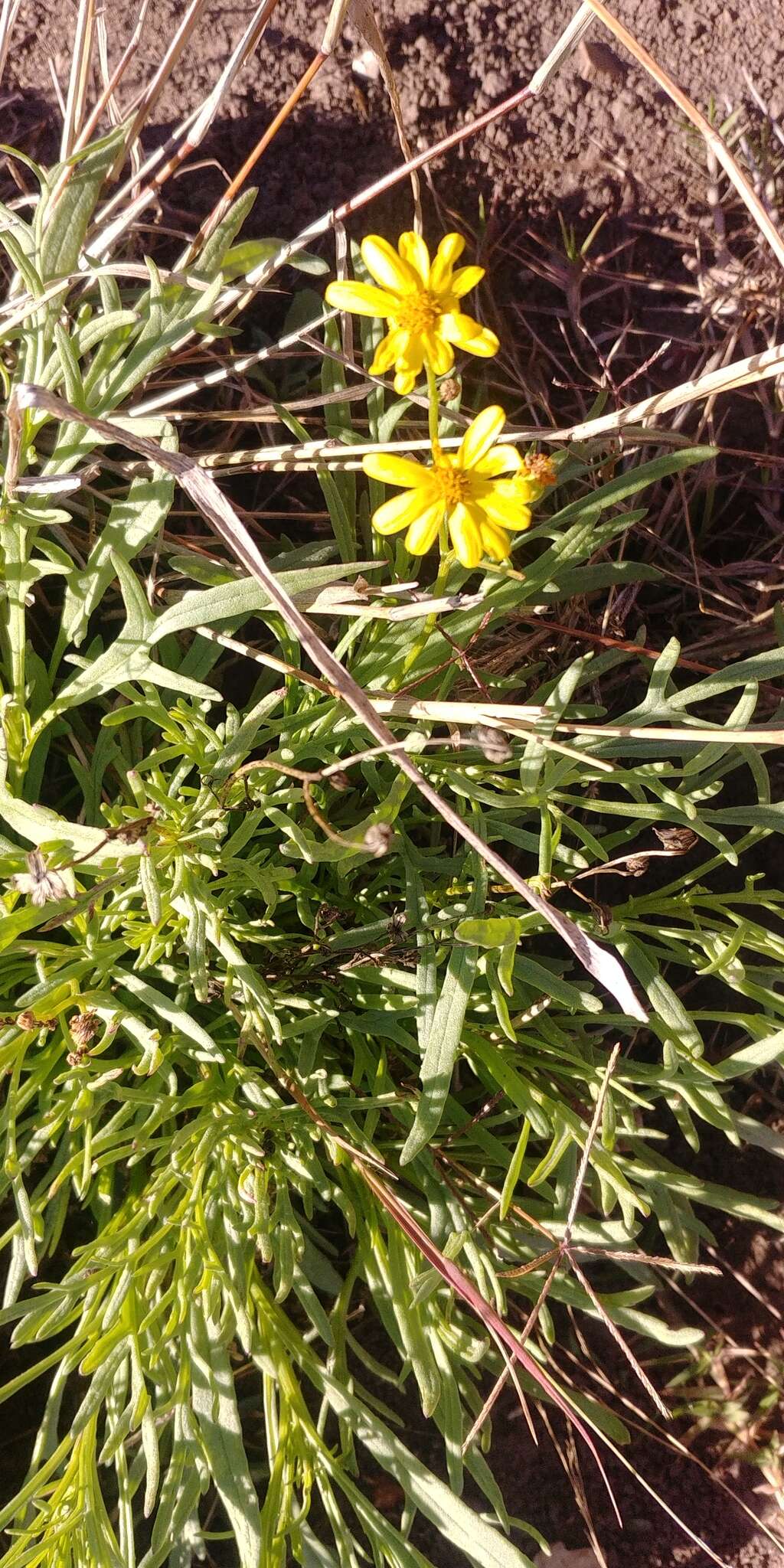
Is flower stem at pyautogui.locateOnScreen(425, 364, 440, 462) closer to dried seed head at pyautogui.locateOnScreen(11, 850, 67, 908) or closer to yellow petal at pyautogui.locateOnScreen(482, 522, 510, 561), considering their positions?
yellow petal at pyautogui.locateOnScreen(482, 522, 510, 561)

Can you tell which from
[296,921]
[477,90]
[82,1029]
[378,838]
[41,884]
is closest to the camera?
[378,838]

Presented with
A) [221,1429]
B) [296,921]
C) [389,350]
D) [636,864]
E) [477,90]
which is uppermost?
[477,90]

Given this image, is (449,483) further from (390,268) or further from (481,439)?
(390,268)

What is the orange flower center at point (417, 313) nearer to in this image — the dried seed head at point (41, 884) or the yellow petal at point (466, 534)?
the yellow petal at point (466, 534)

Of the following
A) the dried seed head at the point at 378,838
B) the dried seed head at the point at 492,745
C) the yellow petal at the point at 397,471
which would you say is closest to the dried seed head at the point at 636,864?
the dried seed head at the point at 492,745

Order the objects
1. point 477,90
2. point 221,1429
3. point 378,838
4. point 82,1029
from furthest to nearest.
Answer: point 477,90 → point 221,1429 → point 82,1029 → point 378,838

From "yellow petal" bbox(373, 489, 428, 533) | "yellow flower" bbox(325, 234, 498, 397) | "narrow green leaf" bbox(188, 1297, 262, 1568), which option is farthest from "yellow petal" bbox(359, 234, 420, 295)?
"narrow green leaf" bbox(188, 1297, 262, 1568)

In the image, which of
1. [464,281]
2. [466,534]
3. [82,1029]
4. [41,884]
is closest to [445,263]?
[464,281]
